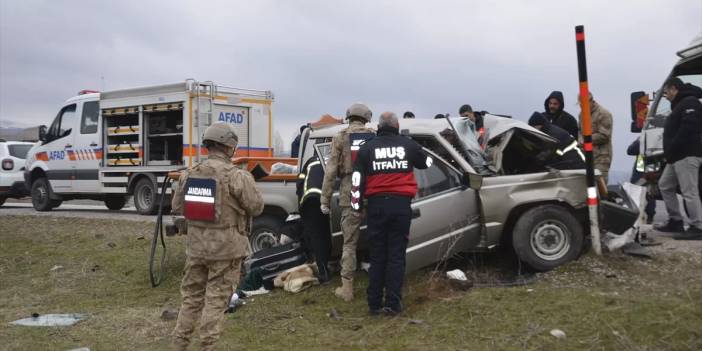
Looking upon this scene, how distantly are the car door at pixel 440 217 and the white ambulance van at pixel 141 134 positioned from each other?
26.1 ft

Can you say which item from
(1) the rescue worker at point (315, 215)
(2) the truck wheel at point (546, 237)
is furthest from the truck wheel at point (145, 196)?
(2) the truck wheel at point (546, 237)

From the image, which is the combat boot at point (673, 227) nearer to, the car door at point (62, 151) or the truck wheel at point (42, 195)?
the car door at point (62, 151)

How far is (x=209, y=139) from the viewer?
15.3ft

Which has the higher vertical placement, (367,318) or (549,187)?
(549,187)

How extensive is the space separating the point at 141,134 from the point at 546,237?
1032 centimetres

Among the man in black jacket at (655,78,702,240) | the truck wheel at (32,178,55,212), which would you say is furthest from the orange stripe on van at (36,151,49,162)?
the man in black jacket at (655,78,702,240)

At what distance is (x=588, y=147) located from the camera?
6.33 metres

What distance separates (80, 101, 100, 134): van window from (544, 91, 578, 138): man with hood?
34.6 ft

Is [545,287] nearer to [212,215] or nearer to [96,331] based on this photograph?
[212,215]

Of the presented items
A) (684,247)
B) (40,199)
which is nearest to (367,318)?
(684,247)

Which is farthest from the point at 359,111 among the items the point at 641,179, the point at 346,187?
the point at 641,179

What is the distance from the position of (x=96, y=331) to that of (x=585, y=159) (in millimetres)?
4939

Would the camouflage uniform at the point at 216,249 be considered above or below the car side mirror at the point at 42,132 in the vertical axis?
below

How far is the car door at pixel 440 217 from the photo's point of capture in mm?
6227
